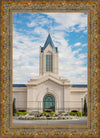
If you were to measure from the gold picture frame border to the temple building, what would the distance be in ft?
2.30

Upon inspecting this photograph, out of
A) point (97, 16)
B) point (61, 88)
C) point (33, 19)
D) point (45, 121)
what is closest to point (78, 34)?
point (97, 16)

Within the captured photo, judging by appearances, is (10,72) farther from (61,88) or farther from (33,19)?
(61,88)

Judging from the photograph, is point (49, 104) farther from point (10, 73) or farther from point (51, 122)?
point (10, 73)

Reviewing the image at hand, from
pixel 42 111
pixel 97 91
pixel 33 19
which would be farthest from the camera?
pixel 42 111

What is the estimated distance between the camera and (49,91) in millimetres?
12547

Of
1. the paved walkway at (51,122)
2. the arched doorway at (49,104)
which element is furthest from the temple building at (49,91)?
the paved walkway at (51,122)

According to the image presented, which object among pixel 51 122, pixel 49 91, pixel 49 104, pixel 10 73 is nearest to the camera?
pixel 10 73

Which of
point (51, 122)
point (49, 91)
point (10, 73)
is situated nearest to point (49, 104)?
point (49, 91)

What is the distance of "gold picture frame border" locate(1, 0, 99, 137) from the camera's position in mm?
6730

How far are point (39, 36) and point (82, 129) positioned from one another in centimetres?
358

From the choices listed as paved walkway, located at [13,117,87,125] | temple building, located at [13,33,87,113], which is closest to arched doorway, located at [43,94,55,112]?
temple building, located at [13,33,87,113]

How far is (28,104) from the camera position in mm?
9062

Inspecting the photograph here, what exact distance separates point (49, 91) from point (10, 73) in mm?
5968

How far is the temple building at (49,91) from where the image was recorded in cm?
870
